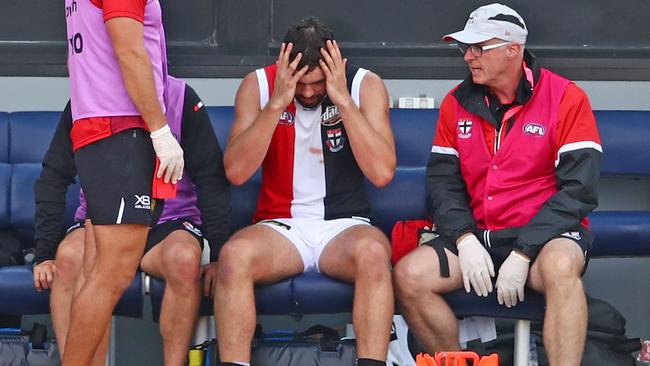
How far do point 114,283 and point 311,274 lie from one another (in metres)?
0.85

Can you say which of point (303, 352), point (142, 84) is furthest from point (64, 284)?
point (142, 84)

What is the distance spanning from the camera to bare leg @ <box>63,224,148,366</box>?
14.3 ft

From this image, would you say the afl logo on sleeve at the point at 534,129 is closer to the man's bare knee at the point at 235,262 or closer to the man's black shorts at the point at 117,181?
the man's bare knee at the point at 235,262

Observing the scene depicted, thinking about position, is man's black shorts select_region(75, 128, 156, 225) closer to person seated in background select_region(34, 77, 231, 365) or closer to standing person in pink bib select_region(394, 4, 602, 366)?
person seated in background select_region(34, 77, 231, 365)

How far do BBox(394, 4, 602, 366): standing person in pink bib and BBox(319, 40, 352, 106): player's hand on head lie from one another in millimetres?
395

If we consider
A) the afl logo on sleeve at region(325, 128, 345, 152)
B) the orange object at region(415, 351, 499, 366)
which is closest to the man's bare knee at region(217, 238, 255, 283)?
the afl logo on sleeve at region(325, 128, 345, 152)

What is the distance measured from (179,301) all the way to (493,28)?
4.72 ft

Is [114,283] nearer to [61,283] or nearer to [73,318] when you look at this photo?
[73,318]

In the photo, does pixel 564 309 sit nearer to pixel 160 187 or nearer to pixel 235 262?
pixel 235 262

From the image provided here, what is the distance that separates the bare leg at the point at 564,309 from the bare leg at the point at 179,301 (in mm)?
1166

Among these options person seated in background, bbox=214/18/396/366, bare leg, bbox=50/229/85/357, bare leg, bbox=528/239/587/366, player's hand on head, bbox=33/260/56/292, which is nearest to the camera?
bare leg, bbox=528/239/587/366

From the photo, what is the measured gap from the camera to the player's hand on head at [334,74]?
16.6ft

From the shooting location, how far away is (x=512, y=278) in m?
4.80

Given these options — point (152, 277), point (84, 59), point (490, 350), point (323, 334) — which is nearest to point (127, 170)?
point (84, 59)
